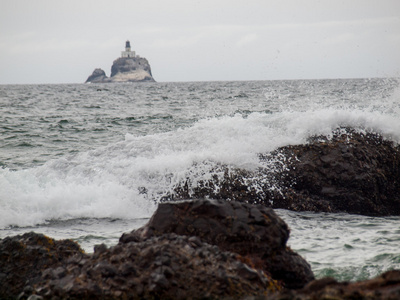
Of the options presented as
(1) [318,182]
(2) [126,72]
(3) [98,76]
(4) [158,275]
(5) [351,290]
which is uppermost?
(2) [126,72]

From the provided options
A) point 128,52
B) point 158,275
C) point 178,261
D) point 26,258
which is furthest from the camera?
point 128,52

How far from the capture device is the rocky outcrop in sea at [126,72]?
131500mm

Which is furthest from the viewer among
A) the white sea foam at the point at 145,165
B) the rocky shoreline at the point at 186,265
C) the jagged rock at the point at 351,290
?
the white sea foam at the point at 145,165

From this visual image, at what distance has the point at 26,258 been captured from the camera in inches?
132

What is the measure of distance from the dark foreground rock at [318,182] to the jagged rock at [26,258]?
109 inches

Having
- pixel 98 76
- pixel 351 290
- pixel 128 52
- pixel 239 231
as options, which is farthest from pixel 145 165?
pixel 128 52

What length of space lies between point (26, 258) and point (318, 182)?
4000mm

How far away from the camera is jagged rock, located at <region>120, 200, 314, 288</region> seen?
3162mm

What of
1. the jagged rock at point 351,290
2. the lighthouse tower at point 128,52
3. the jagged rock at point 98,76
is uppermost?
the lighthouse tower at point 128,52

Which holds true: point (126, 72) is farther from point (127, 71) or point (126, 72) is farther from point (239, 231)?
point (239, 231)

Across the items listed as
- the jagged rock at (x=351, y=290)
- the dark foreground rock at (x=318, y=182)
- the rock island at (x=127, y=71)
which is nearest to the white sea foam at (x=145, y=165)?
the dark foreground rock at (x=318, y=182)

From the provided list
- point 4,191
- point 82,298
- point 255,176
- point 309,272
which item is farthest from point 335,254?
point 4,191

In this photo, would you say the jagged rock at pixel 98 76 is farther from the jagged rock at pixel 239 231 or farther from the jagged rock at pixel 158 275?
the jagged rock at pixel 158 275

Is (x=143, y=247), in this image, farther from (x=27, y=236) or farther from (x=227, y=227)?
(x=27, y=236)
